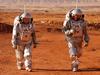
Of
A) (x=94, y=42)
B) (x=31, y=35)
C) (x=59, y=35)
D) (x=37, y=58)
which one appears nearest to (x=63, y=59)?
(x=37, y=58)

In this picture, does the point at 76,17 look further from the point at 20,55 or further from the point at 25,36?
the point at 20,55

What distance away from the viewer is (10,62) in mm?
15828

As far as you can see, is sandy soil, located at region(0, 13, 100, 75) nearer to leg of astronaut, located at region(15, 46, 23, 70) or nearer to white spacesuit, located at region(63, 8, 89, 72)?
leg of astronaut, located at region(15, 46, 23, 70)

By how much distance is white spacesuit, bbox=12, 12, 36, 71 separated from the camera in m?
13.8

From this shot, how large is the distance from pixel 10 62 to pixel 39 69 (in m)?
1.74

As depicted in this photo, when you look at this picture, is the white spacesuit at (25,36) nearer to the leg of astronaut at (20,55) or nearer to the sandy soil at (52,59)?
the leg of astronaut at (20,55)

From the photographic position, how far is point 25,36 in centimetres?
1397

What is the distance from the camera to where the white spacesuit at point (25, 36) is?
45.4 ft

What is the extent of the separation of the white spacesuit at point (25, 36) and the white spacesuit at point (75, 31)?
1016 millimetres

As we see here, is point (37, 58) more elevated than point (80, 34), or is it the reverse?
point (80, 34)

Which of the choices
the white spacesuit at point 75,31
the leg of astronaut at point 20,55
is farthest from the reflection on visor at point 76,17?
the leg of astronaut at point 20,55

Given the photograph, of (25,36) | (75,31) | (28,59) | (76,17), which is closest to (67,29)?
(75,31)

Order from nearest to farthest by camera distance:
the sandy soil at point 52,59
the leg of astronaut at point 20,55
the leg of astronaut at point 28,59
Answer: the leg of astronaut at point 28,59 → the sandy soil at point 52,59 → the leg of astronaut at point 20,55

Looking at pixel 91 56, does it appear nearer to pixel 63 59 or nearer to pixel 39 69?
pixel 63 59
